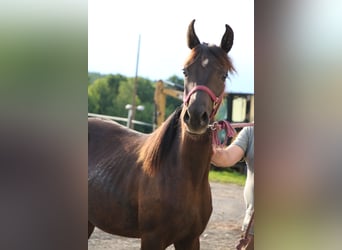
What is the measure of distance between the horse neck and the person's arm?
4 cm

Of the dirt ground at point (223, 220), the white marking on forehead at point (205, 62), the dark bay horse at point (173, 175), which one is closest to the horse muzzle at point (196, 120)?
the dark bay horse at point (173, 175)

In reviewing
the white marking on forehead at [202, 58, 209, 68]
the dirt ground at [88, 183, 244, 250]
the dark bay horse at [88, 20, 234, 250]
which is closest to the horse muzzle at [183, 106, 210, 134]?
the dark bay horse at [88, 20, 234, 250]

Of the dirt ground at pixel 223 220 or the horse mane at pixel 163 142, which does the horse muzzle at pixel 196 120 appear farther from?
the dirt ground at pixel 223 220

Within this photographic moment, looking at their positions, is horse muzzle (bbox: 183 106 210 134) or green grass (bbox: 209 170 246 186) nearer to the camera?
horse muzzle (bbox: 183 106 210 134)

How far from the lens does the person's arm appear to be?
102 cm

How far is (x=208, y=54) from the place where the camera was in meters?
0.93

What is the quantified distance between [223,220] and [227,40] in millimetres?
465

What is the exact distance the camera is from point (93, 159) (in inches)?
45.3

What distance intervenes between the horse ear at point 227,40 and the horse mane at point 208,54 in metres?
0.01

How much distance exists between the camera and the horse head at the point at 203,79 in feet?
2.91

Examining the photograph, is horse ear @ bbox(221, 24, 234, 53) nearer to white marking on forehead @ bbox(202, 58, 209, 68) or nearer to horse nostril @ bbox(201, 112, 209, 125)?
white marking on forehead @ bbox(202, 58, 209, 68)

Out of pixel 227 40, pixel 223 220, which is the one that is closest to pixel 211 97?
pixel 227 40
